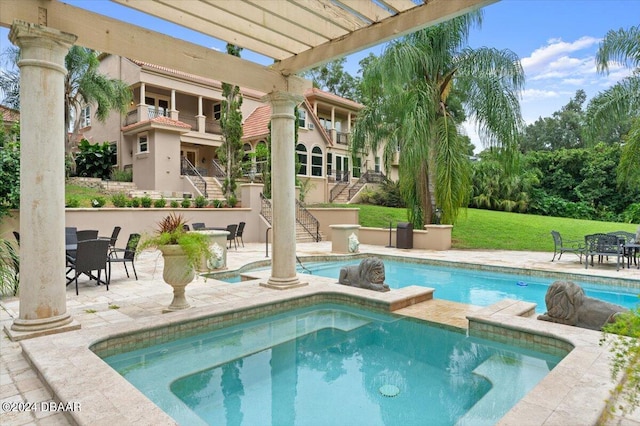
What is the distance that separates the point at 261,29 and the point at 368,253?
942cm

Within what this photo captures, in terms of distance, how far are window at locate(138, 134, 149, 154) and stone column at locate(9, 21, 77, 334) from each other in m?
18.2

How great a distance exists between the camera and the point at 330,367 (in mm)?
4367

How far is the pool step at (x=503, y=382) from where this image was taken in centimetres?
327

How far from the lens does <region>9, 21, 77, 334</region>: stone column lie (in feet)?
13.9

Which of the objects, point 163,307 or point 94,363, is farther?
point 163,307

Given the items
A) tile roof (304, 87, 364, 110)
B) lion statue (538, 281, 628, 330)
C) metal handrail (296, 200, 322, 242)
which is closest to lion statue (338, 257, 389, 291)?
lion statue (538, 281, 628, 330)

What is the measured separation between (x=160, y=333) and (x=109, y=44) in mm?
3631

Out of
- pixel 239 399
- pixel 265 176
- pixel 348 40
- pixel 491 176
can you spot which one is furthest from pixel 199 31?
pixel 491 176

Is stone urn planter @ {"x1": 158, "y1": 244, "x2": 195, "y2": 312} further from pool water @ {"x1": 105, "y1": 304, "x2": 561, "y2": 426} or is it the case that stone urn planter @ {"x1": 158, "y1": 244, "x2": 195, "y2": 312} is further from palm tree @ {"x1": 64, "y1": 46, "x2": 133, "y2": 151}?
palm tree @ {"x1": 64, "y1": 46, "x2": 133, "y2": 151}

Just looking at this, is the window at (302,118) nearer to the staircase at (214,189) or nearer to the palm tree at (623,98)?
the staircase at (214,189)

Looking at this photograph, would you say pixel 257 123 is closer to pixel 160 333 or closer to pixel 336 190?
pixel 336 190

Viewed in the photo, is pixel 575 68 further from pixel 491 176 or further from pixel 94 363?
pixel 94 363

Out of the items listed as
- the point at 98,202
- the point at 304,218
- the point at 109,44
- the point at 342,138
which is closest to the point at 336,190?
the point at 342,138

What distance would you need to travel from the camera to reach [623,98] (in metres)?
12.5
